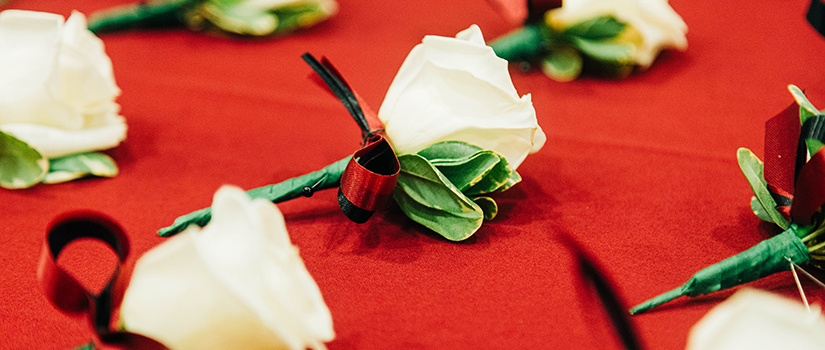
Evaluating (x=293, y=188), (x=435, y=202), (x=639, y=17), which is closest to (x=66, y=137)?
(x=293, y=188)

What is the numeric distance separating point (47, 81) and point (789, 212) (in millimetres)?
Result: 551

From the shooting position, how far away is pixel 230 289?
0.85 feet

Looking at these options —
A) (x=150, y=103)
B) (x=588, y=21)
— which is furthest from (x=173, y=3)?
(x=588, y=21)

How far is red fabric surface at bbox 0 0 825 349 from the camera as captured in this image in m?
0.40

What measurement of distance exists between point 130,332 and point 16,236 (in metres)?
0.25

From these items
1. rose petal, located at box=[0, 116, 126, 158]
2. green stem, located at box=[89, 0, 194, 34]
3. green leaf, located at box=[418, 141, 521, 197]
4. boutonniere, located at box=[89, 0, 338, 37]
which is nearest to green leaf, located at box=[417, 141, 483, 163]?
green leaf, located at box=[418, 141, 521, 197]

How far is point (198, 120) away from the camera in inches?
25.0

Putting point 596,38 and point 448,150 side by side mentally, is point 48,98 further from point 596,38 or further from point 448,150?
point 596,38

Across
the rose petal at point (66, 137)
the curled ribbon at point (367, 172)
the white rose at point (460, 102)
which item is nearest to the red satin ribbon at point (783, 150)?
the white rose at point (460, 102)

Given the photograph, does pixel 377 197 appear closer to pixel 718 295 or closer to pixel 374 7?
pixel 718 295

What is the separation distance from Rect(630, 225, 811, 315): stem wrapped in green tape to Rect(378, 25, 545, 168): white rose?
14 centimetres

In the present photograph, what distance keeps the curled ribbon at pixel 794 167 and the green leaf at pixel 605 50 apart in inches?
11.1

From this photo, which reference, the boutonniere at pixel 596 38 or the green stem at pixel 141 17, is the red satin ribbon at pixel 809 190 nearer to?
the boutonniere at pixel 596 38

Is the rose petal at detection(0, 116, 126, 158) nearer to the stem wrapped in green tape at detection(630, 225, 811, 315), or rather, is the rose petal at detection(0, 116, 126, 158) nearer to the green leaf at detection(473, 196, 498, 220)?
the green leaf at detection(473, 196, 498, 220)
